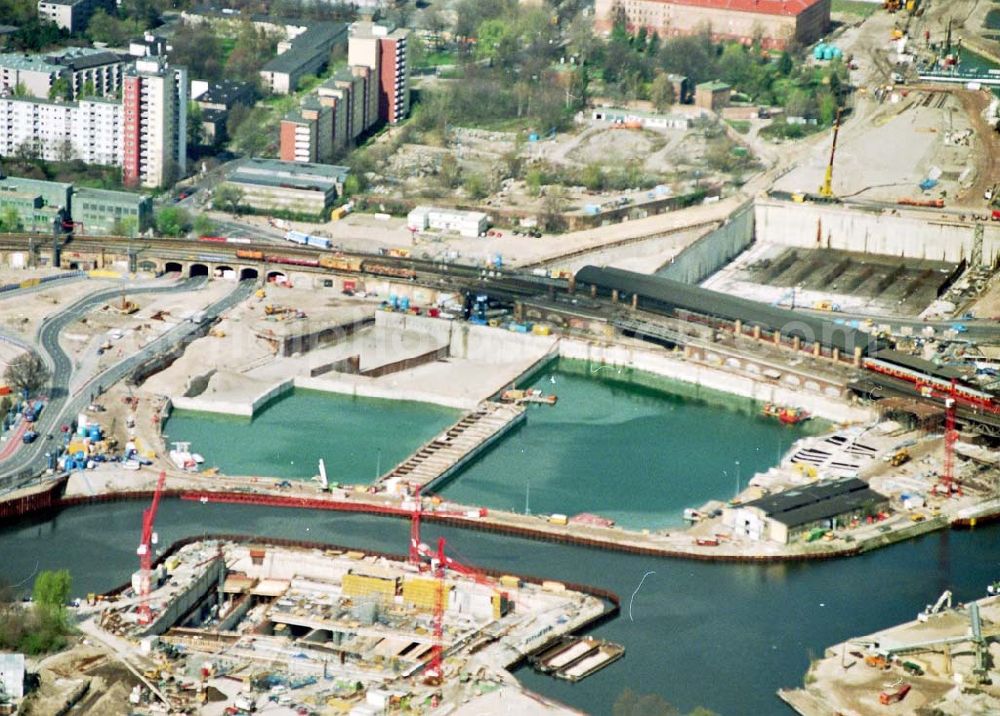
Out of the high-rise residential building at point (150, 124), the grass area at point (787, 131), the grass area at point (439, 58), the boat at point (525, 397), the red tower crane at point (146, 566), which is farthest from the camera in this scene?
the grass area at point (439, 58)

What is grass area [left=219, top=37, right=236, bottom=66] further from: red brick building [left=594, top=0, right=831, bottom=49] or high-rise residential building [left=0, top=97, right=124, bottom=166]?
red brick building [left=594, top=0, right=831, bottom=49]

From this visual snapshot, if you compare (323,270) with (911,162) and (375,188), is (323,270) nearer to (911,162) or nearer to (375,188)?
(375,188)

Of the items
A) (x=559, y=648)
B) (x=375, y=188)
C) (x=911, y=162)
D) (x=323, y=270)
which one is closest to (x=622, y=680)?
(x=559, y=648)

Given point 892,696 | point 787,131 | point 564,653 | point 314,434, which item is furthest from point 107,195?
point 892,696

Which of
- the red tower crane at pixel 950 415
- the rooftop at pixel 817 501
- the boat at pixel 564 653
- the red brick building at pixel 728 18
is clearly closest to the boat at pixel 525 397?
the red tower crane at pixel 950 415

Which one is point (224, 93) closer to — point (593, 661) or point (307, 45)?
point (307, 45)

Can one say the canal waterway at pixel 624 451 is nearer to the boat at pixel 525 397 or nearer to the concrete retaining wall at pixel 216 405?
the boat at pixel 525 397

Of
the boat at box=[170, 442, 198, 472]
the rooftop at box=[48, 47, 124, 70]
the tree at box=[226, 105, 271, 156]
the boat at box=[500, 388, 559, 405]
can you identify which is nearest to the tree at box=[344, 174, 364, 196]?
the tree at box=[226, 105, 271, 156]
